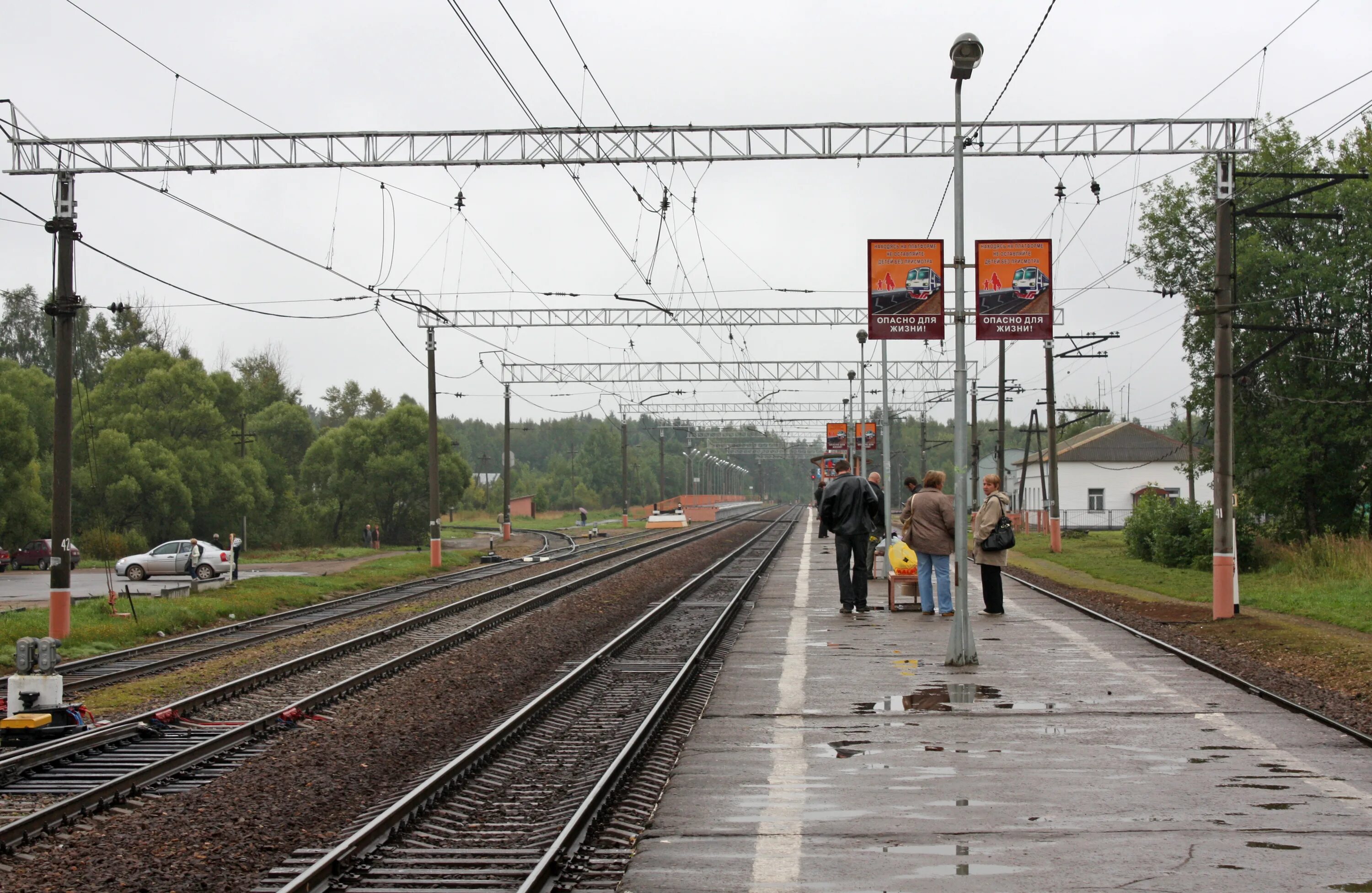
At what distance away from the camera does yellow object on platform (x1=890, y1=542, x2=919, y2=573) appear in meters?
19.4

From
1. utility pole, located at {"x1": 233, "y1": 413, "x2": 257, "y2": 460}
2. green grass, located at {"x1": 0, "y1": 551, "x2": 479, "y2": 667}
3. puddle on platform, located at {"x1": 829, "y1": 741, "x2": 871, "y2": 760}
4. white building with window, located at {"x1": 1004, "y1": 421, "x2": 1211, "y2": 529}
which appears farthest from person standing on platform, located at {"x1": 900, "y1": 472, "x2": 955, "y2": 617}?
white building with window, located at {"x1": 1004, "y1": 421, "x2": 1211, "y2": 529}

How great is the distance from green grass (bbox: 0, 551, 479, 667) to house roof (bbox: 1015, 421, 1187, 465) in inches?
2031

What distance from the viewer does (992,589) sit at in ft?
61.0

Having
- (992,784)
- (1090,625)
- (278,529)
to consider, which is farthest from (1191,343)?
(278,529)

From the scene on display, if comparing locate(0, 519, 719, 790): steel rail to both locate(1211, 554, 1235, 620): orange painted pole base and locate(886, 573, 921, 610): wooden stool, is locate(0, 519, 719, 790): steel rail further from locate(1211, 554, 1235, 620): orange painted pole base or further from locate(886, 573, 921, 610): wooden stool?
locate(1211, 554, 1235, 620): orange painted pole base

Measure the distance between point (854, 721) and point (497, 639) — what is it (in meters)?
8.96

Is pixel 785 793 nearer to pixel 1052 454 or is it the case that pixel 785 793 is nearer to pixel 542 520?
pixel 1052 454

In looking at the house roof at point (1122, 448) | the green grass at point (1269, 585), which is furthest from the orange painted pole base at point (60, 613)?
the house roof at point (1122, 448)

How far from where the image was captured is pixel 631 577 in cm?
3158

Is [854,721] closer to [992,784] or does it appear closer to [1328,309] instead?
[992,784]

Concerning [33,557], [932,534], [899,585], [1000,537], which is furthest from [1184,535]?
[33,557]

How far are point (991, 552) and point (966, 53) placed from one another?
7.14 metres

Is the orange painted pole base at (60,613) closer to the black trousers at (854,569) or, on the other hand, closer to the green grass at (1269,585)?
the black trousers at (854,569)

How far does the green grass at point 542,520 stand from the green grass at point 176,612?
41.7m
